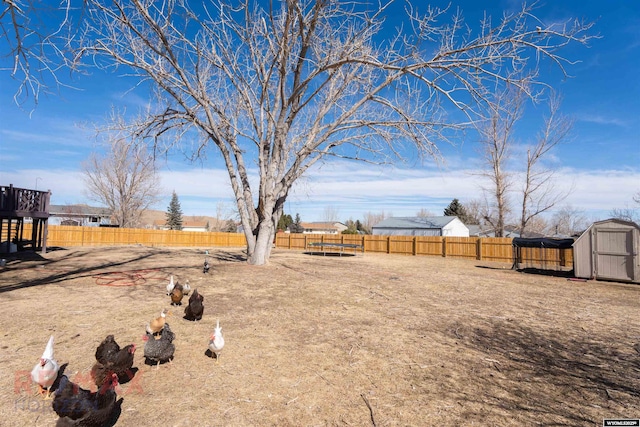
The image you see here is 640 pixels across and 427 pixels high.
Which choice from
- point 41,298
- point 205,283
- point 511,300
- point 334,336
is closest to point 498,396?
point 334,336

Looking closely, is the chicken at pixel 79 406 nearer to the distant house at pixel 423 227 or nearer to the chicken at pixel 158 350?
the chicken at pixel 158 350

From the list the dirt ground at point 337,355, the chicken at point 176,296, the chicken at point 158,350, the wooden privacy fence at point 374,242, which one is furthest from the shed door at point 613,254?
the chicken at point 158,350

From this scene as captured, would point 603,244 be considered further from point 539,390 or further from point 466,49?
point 539,390

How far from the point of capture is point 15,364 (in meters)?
3.65

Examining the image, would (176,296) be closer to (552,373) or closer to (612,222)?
(552,373)

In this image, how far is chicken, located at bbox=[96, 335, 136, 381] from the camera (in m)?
3.24

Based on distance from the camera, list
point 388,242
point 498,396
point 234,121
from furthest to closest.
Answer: point 388,242 → point 234,121 → point 498,396

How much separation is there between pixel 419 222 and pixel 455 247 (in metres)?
18.5

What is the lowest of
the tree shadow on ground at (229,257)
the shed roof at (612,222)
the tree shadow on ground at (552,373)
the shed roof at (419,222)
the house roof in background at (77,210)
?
the tree shadow on ground at (552,373)

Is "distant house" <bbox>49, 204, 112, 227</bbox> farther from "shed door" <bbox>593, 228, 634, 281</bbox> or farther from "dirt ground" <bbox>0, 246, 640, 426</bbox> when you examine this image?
"shed door" <bbox>593, 228, 634, 281</bbox>

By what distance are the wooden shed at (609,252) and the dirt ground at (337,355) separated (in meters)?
5.55

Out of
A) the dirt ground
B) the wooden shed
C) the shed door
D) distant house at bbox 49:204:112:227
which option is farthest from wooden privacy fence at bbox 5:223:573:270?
distant house at bbox 49:204:112:227

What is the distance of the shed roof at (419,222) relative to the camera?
42.3 meters

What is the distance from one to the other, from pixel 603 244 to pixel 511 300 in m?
8.49
